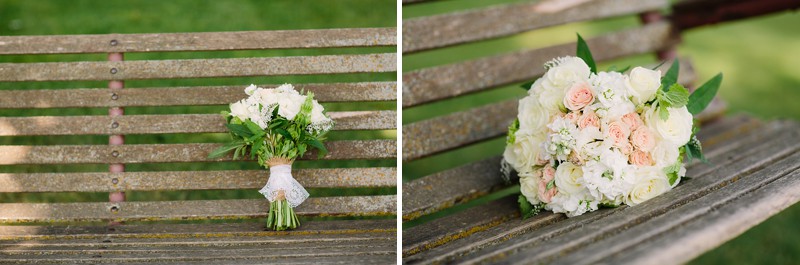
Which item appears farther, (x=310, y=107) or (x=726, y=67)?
(x=726, y=67)

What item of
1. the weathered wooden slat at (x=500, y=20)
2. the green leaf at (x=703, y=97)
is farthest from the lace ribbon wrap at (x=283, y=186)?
the green leaf at (x=703, y=97)

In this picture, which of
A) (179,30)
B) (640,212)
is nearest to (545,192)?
(640,212)

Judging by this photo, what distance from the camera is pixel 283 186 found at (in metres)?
2.31

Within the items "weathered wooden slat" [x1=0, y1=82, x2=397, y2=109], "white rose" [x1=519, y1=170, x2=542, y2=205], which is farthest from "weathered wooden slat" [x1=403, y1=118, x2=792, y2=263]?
"weathered wooden slat" [x1=0, y1=82, x2=397, y2=109]

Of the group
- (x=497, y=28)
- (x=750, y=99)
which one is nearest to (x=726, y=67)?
(x=750, y=99)

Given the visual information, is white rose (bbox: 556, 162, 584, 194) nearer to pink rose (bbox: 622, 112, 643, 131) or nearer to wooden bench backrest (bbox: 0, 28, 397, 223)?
pink rose (bbox: 622, 112, 643, 131)

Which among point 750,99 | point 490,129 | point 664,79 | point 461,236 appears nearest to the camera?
point 461,236

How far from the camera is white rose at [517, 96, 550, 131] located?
203cm

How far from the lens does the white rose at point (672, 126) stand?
6.27ft

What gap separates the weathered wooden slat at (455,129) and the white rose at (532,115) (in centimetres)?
44

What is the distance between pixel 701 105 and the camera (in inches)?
84.4

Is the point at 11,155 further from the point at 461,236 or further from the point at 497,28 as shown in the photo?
the point at 497,28

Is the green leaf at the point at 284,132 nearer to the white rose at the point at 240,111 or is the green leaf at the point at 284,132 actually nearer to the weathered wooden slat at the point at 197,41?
the white rose at the point at 240,111

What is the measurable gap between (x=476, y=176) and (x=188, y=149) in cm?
93
